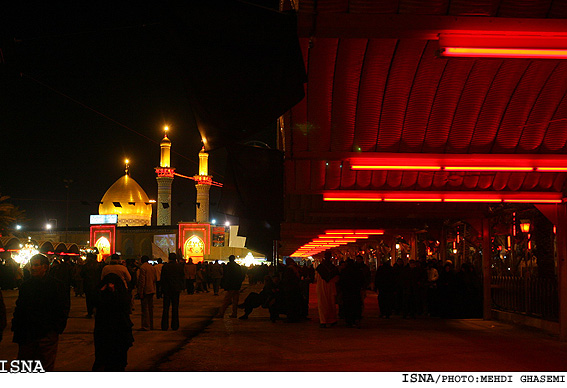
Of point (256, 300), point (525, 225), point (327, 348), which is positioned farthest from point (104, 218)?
point (327, 348)

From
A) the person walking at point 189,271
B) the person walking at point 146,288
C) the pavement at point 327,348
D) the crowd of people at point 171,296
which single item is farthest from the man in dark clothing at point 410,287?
the person walking at point 189,271

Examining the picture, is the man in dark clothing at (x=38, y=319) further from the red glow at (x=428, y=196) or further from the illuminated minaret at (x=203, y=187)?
the illuminated minaret at (x=203, y=187)

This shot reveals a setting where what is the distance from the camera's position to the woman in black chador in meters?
7.42

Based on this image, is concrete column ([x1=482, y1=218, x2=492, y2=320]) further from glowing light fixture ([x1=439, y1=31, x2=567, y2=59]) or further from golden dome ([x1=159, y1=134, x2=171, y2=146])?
golden dome ([x1=159, y1=134, x2=171, y2=146])

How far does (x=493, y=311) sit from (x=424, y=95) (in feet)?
27.5

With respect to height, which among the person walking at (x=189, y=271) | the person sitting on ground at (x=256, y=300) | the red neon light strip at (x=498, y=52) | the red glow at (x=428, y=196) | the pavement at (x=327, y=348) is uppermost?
the red neon light strip at (x=498, y=52)

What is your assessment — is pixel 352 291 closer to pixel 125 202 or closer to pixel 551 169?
pixel 551 169

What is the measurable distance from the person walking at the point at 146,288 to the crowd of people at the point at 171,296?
0.07 ft

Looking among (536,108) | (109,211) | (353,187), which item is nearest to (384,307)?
(353,187)

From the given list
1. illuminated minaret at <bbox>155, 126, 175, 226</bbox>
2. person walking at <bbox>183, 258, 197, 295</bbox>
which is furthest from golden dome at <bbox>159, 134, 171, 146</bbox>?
person walking at <bbox>183, 258, 197, 295</bbox>

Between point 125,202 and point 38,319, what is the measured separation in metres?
98.1

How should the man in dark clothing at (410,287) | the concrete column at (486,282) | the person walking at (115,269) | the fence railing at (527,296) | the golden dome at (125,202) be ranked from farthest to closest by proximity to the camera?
the golden dome at (125,202), the man in dark clothing at (410,287), the concrete column at (486,282), the fence railing at (527,296), the person walking at (115,269)

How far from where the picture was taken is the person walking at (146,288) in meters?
14.2

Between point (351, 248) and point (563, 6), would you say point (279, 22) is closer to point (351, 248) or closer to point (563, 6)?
point (563, 6)
